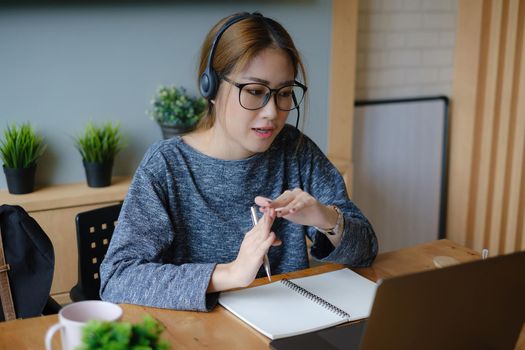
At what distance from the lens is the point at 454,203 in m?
3.73

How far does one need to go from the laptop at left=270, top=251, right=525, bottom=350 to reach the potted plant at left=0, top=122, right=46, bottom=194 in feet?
6.11

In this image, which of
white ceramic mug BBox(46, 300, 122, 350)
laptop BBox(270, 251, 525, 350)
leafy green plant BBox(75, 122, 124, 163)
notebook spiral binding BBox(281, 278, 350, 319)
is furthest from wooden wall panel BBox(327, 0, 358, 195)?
white ceramic mug BBox(46, 300, 122, 350)

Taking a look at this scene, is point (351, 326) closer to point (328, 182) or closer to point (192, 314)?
point (192, 314)

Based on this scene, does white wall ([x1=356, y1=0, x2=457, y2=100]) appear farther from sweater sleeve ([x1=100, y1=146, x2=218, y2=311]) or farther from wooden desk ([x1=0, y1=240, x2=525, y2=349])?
wooden desk ([x1=0, y1=240, x2=525, y2=349])

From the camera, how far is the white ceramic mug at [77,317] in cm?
100

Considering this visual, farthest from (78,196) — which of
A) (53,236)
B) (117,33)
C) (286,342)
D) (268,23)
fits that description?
(286,342)

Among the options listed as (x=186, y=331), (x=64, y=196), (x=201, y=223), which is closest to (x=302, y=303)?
(x=186, y=331)

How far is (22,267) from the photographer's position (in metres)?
1.65

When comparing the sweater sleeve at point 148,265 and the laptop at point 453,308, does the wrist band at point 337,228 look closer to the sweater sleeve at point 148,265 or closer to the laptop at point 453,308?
the sweater sleeve at point 148,265

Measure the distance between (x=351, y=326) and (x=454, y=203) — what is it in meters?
2.54

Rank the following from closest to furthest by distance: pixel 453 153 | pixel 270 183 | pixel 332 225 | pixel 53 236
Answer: pixel 332 225 < pixel 270 183 < pixel 53 236 < pixel 453 153

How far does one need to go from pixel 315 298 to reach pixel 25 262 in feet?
2.27

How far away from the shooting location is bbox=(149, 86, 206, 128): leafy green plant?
111 inches

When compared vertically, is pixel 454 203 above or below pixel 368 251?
below
